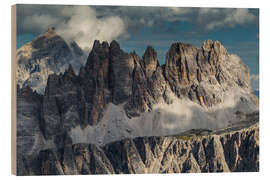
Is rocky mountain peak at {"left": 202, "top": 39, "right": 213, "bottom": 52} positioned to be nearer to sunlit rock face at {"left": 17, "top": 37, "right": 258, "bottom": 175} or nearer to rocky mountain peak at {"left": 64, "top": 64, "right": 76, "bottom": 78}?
sunlit rock face at {"left": 17, "top": 37, "right": 258, "bottom": 175}

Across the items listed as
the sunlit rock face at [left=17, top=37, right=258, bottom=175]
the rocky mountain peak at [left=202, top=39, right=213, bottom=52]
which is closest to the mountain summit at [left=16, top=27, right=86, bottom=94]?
the sunlit rock face at [left=17, top=37, right=258, bottom=175]

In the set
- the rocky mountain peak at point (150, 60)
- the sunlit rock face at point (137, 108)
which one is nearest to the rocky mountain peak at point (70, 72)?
the sunlit rock face at point (137, 108)

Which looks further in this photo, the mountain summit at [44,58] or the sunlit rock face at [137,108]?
the sunlit rock face at [137,108]

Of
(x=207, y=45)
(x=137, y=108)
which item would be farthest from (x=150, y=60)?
(x=207, y=45)

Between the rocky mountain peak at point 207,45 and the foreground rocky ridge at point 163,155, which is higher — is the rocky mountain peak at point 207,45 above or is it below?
above

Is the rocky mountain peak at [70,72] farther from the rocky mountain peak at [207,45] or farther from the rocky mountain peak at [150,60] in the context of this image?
the rocky mountain peak at [207,45]

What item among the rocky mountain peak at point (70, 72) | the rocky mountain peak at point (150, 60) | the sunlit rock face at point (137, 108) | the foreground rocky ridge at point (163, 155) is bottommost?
the foreground rocky ridge at point (163, 155)

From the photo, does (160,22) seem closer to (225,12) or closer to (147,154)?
(225,12)
